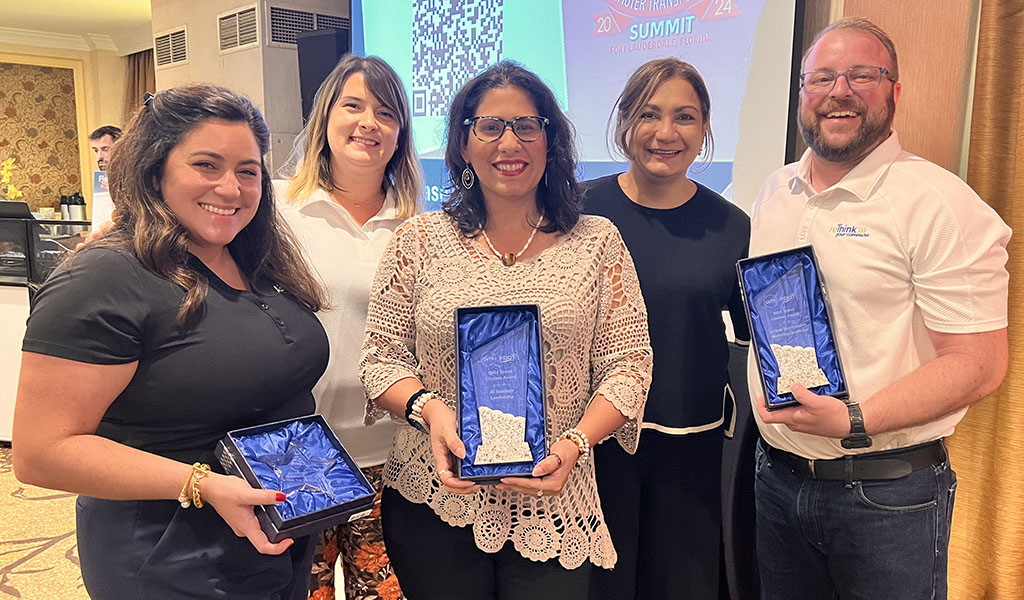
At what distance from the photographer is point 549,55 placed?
3.53 metres

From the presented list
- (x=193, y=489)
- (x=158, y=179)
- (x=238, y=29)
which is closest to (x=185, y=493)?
(x=193, y=489)

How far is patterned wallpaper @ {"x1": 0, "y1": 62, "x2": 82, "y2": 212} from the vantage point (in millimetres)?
8984

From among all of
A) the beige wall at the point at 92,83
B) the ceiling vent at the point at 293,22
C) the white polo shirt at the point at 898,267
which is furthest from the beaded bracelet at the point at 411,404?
the beige wall at the point at 92,83

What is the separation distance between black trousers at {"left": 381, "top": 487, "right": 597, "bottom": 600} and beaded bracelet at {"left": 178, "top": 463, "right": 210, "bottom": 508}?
0.43 m

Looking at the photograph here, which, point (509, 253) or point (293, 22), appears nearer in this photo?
point (509, 253)

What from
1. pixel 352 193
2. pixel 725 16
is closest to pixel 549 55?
pixel 725 16

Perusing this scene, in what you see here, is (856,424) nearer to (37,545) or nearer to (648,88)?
(648,88)

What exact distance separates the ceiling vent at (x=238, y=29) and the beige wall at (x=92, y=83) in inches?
177

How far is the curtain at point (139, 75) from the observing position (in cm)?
870

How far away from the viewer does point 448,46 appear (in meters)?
4.14

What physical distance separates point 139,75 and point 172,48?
3.35 m

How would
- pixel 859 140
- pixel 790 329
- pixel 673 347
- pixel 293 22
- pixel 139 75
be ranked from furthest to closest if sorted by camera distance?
1. pixel 139 75
2. pixel 293 22
3. pixel 673 347
4. pixel 859 140
5. pixel 790 329

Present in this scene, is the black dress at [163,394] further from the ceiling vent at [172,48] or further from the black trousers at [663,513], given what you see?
the ceiling vent at [172,48]

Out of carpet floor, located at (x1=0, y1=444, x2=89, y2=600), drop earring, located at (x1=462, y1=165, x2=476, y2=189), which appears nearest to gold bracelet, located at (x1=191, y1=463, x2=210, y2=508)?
drop earring, located at (x1=462, y1=165, x2=476, y2=189)
